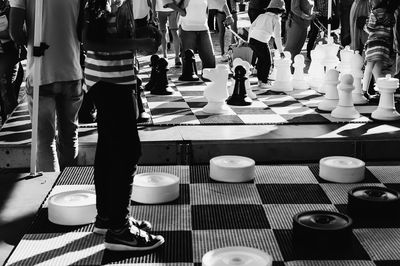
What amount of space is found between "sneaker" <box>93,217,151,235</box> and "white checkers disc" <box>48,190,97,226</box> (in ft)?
0.36

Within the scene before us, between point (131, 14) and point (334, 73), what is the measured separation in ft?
8.62

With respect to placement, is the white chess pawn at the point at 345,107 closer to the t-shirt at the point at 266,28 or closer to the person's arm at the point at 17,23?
the t-shirt at the point at 266,28

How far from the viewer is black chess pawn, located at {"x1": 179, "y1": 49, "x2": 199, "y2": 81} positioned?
5633 mm

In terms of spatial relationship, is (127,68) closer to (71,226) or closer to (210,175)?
(71,226)

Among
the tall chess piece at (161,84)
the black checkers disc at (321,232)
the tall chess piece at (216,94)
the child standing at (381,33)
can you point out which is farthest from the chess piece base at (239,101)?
the black checkers disc at (321,232)

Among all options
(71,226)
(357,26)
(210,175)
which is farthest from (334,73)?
(71,226)

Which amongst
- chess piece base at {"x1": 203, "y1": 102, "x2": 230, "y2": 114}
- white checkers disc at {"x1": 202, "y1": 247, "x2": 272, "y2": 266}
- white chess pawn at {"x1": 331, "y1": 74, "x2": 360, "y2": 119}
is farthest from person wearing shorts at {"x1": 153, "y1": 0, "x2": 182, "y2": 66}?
white checkers disc at {"x1": 202, "y1": 247, "x2": 272, "y2": 266}

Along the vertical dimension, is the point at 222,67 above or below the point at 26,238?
above

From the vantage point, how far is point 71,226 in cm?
229

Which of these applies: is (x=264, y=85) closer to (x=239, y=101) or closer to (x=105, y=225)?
(x=239, y=101)

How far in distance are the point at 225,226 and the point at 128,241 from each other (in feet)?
1.23

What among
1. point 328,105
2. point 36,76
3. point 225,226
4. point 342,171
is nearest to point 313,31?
point 328,105

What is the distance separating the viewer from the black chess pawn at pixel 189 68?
5.63 meters

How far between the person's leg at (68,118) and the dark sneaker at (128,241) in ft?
3.73
